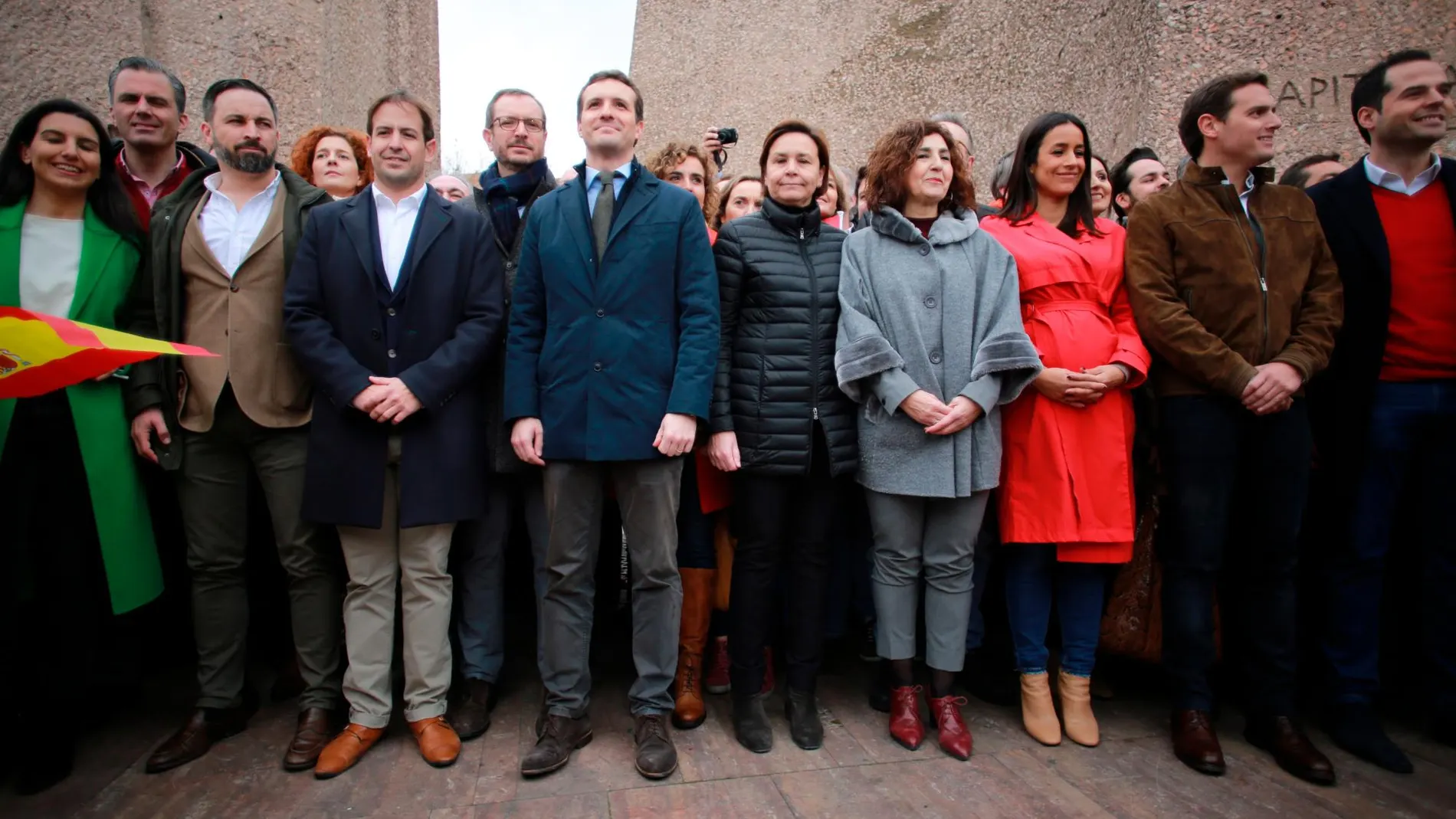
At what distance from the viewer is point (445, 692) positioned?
2.67 metres

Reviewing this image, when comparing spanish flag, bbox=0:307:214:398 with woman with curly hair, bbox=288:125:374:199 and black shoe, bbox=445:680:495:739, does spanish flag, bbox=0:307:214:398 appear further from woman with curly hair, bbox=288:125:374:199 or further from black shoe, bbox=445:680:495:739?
woman with curly hair, bbox=288:125:374:199

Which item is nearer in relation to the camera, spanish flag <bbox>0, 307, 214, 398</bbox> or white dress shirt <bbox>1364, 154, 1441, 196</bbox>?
spanish flag <bbox>0, 307, 214, 398</bbox>

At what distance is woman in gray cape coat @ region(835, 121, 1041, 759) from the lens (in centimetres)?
255

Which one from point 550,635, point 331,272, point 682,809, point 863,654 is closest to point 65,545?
point 331,272

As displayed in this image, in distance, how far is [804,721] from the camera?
104 inches

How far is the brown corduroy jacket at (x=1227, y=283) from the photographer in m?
2.58

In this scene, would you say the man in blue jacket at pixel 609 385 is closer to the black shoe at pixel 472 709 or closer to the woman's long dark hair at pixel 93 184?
the black shoe at pixel 472 709

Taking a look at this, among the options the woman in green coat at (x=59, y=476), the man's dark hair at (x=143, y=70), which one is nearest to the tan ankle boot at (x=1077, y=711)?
the woman in green coat at (x=59, y=476)

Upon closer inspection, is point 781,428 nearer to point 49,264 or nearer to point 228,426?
point 228,426

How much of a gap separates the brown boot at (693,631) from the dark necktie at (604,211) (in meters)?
1.26

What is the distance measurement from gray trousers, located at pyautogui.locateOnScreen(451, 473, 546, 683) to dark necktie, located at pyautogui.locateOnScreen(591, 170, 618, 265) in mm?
889

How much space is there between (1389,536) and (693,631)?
2.52 meters

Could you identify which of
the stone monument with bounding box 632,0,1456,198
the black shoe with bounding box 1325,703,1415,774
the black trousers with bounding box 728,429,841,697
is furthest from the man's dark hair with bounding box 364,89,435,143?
the stone monument with bounding box 632,0,1456,198

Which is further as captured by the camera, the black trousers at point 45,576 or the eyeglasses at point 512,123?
the eyeglasses at point 512,123
